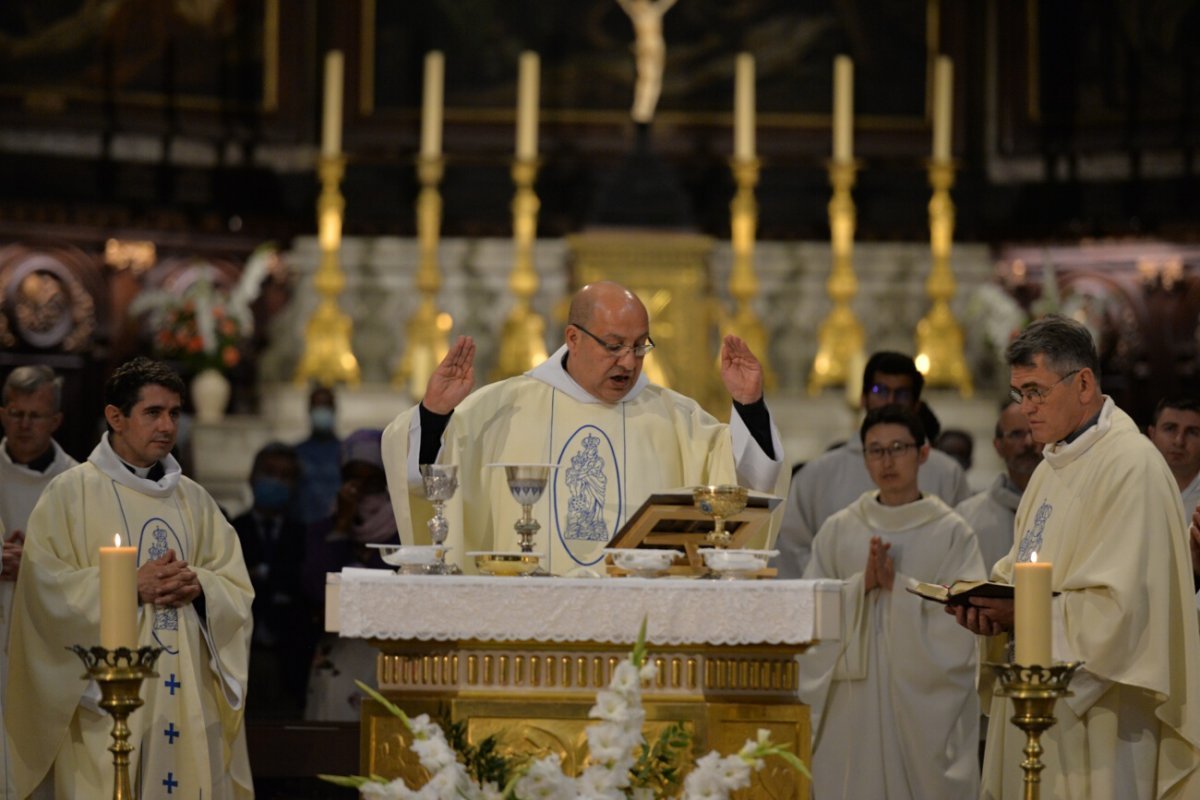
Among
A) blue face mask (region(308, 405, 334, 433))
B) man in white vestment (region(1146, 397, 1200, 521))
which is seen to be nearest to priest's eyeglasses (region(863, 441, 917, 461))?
man in white vestment (region(1146, 397, 1200, 521))

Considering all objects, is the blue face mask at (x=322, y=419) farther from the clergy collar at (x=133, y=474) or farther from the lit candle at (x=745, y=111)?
the clergy collar at (x=133, y=474)

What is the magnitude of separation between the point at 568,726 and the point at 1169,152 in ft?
28.4

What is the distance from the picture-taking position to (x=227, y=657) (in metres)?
5.82

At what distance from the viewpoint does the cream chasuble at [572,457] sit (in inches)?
222

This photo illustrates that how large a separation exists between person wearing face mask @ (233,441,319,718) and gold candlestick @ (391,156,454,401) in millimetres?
3378

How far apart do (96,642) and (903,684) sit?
2.78 m

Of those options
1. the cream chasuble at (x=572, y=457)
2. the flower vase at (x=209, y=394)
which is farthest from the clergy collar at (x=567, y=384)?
the flower vase at (x=209, y=394)

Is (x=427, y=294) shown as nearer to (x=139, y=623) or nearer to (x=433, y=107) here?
(x=433, y=107)

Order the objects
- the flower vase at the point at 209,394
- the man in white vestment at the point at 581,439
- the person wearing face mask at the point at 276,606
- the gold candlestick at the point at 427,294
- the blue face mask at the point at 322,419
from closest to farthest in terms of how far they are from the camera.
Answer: the man in white vestment at the point at 581,439 < the person wearing face mask at the point at 276,606 < the blue face mask at the point at 322,419 < the flower vase at the point at 209,394 < the gold candlestick at the point at 427,294

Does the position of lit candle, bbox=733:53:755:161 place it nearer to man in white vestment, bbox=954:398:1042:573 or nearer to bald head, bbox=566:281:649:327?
man in white vestment, bbox=954:398:1042:573

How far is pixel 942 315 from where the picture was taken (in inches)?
474

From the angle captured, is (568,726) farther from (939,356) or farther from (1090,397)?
(939,356)

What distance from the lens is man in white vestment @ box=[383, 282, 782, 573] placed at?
5492 mm

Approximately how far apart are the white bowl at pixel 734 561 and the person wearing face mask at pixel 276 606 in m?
3.45
